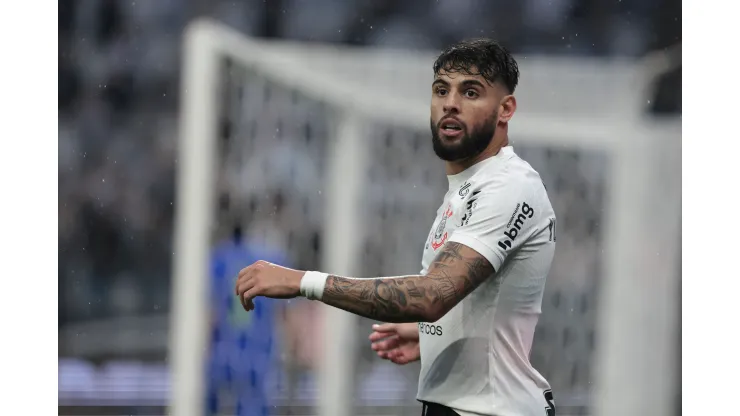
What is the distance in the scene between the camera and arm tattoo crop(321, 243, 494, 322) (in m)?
2.05

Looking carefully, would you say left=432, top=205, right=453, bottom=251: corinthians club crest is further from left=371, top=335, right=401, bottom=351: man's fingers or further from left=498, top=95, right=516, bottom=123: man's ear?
left=371, top=335, right=401, bottom=351: man's fingers

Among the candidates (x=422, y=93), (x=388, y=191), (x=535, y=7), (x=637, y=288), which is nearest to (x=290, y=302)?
(x=388, y=191)

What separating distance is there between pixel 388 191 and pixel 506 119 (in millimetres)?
2419

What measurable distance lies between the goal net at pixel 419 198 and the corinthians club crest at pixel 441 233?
205 centimetres

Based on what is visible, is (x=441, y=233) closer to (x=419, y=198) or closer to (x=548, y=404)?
(x=548, y=404)

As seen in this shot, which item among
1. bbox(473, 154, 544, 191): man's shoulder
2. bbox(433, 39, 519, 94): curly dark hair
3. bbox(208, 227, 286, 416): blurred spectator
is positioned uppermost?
bbox(433, 39, 519, 94): curly dark hair

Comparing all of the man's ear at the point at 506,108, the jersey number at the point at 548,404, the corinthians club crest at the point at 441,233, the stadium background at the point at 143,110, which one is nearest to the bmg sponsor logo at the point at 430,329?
the corinthians club crest at the point at 441,233

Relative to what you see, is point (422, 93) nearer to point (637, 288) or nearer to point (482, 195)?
point (637, 288)

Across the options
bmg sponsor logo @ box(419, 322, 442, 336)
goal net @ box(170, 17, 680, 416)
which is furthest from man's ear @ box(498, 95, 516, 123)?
goal net @ box(170, 17, 680, 416)

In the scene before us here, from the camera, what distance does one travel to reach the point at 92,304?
995 centimetres

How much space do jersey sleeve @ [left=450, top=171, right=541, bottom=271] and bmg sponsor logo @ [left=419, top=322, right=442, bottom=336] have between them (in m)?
0.24

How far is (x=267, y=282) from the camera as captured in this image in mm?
2027

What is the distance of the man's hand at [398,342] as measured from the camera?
2.56m

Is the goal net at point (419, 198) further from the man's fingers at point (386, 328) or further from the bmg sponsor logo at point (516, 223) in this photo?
the bmg sponsor logo at point (516, 223)
